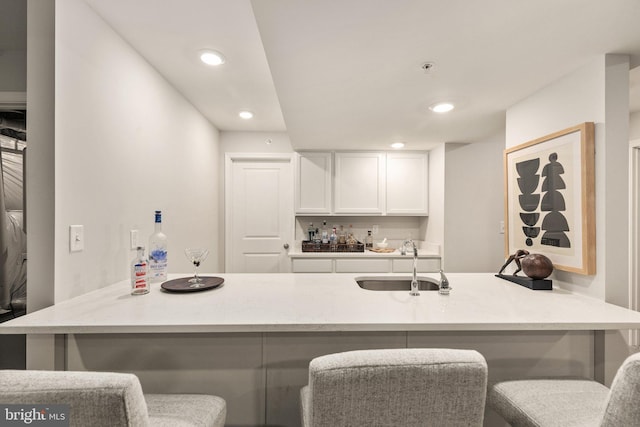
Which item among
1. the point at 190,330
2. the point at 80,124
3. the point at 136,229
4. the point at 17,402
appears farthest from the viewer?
the point at 136,229

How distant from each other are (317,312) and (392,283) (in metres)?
0.96

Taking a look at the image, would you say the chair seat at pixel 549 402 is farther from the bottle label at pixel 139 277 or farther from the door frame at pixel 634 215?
the door frame at pixel 634 215

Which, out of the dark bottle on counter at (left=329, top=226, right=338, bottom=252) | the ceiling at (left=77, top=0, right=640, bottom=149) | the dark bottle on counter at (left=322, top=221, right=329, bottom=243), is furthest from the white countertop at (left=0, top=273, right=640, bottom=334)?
the dark bottle on counter at (left=322, top=221, right=329, bottom=243)

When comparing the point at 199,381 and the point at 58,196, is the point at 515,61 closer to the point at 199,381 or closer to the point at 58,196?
the point at 199,381

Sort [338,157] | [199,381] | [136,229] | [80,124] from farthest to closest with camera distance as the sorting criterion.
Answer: [338,157] → [136,229] → [80,124] → [199,381]

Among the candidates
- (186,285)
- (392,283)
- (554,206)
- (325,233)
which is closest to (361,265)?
(325,233)

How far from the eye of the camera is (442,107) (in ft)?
6.82

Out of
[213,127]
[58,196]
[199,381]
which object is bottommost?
[199,381]

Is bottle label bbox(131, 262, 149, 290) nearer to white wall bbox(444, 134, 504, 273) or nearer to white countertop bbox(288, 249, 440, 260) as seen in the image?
white countertop bbox(288, 249, 440, 260)

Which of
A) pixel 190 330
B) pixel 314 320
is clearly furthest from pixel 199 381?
pixel 314 320

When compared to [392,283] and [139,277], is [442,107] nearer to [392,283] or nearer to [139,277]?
[392,283]

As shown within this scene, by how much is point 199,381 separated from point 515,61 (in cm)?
208

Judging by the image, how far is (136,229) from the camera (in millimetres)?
1786

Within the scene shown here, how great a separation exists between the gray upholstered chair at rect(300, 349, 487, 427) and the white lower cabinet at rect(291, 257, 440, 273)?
2.50 metres
